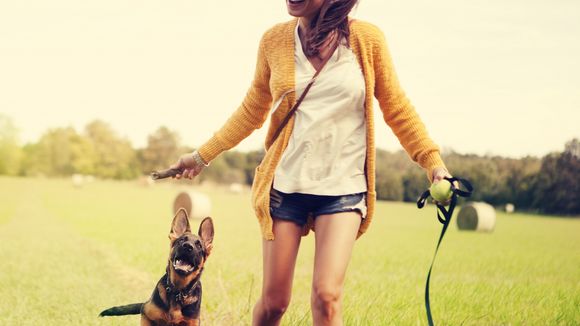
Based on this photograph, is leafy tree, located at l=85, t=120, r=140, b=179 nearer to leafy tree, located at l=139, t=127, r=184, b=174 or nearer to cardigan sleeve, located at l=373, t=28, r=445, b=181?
leafy tree, located at l=139, t=127, r=184, b=174

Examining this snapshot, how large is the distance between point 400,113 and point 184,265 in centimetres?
145

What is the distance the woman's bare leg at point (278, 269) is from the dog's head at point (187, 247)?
16.1 inches

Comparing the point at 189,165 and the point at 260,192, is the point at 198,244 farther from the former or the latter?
the point at 189,165

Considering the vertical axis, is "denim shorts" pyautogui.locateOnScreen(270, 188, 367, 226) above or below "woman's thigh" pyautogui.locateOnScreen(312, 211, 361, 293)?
above

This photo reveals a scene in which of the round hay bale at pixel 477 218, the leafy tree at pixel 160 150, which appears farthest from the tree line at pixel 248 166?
the round hay bale at pixel 477 218

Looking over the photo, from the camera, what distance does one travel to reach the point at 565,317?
6.46 meters

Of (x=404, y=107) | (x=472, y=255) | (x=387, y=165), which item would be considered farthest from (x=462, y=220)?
(x=404, y=107)

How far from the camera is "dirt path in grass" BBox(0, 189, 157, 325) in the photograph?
6.10 metres

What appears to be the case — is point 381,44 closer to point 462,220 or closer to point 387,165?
point 462,220

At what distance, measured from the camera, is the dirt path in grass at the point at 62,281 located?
6098 millimetres

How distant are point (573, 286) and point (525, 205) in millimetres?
25456

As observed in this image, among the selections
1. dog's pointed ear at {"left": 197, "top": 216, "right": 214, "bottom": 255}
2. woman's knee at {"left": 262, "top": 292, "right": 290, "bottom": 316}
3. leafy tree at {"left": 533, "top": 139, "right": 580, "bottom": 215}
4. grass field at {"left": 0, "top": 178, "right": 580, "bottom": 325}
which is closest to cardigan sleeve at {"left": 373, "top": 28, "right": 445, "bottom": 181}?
woman's knee at {"left": 262, "top": 292, "right": 290, "bottom": 316}

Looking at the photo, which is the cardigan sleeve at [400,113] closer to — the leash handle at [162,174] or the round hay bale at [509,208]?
the leash handle at [162,174]

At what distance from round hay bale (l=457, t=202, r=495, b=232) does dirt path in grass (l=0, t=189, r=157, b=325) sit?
12105 mm
